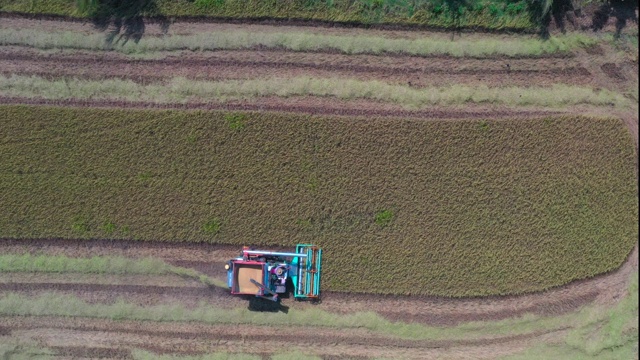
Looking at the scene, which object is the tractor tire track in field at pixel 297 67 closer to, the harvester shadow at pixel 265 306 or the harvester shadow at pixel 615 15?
the harvester shadow at pixel 615 15

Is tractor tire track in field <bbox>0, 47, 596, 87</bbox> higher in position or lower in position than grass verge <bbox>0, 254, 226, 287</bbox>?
higher

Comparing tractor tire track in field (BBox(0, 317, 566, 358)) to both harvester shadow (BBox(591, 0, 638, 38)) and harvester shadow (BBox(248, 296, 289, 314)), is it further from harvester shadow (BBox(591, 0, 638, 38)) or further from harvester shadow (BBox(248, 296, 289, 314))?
harvester shadow (BBox(591, 0, 638, 38))

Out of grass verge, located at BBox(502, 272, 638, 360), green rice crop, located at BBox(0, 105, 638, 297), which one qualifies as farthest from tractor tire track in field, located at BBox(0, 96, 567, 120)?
grass verge, located at BBox(502, 272, 638, 360)

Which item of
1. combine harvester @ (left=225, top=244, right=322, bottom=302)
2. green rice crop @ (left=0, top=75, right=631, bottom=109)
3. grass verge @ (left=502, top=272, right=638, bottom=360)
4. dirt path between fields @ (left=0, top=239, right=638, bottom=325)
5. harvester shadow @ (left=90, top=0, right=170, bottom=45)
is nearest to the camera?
combine harvester @ (left=225, top=244, right=322, bottom=302)

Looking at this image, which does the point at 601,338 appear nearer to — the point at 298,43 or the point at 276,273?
the point at 276,273

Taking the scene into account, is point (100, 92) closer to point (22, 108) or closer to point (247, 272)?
point (22, 108)

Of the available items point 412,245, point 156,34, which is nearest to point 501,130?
point 412,245
